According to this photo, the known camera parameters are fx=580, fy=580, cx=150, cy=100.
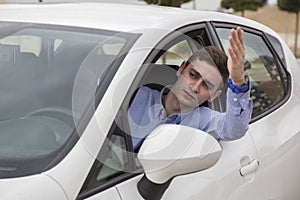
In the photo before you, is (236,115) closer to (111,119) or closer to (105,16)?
(111,119)

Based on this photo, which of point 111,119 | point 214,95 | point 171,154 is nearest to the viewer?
point 171,154

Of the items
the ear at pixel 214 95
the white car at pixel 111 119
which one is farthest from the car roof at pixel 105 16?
the ear at pixel 214 95

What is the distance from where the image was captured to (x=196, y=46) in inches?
106

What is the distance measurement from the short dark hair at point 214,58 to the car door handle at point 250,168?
1.29 feet

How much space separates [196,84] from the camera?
2.36 metres

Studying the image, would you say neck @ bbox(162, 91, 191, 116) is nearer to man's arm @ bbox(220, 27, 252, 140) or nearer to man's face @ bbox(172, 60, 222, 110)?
man's face @ bbox(172, 60, 222, 110)

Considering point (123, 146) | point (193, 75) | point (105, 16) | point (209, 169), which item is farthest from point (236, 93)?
point (105, 16)

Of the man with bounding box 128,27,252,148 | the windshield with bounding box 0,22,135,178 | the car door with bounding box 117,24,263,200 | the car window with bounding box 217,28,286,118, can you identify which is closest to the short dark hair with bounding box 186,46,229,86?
the man with bounding box 128,27,252,148

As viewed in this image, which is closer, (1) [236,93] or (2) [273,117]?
(1) [236,93]

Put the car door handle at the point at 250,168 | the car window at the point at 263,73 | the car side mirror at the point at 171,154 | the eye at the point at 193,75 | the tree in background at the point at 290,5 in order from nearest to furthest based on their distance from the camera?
the car side mirror at the point at 171,154 < the eye at the point at 193,75 < the car door handle at the point at 250,168 < the car window at the point at 263,73 < the tree in background at the point at 290,5

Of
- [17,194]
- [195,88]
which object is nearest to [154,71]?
[195,88]

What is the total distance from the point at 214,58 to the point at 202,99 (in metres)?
0.20

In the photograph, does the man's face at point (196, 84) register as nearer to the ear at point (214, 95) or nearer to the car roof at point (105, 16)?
the ear at point (214, 95)

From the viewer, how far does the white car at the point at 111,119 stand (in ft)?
6.10
